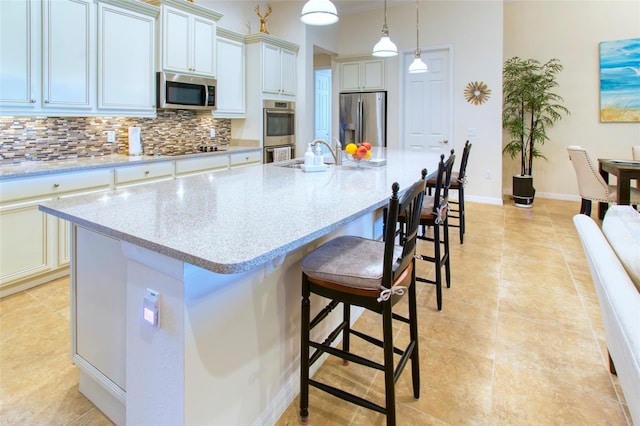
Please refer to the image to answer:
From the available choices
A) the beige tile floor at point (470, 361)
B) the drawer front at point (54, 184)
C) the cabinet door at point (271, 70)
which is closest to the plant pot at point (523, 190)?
the beige tile floor at point (470, 361)

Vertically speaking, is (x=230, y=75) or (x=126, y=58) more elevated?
(x=230, y=75)

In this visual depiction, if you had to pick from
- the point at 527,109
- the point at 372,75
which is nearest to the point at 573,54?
the point at 527,109

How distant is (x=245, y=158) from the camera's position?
4922mm

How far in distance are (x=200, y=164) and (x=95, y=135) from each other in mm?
1038

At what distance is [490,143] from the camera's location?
5879 millimetres

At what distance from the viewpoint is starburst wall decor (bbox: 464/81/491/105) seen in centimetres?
580

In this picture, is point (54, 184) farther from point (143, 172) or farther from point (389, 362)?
point (389, 362)

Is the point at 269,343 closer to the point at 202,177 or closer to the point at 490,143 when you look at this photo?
the point at 202,177

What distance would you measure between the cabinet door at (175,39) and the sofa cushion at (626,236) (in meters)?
4.00

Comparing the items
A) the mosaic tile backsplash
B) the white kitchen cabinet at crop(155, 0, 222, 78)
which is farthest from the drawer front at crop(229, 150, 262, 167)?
the white kitchen cabinet at crop(155, 0, 222, 78)

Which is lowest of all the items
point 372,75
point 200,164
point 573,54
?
point 200,164

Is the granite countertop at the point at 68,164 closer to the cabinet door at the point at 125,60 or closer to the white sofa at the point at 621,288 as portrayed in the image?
the cabinet door at the point at 125,60

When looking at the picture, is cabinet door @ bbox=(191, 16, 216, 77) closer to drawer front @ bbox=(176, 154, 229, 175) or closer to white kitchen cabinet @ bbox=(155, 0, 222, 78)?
white kitchen cabinet @ bbox=(155, 0, 222, 78)

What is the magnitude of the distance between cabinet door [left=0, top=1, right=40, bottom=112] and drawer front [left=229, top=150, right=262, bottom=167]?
2.12m
